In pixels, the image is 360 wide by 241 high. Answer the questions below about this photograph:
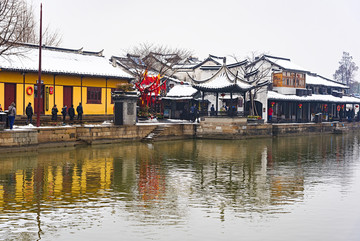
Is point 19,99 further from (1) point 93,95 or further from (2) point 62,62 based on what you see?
(1) point 93,95

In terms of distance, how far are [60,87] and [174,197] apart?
87.0 ft

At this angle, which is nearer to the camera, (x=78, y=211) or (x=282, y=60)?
(x=78, y=211)

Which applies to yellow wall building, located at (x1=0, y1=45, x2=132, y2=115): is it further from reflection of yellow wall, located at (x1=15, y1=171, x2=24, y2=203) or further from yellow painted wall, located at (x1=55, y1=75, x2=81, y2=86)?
reflection of yellow wall, located at (x1=15, y1=171, x2=24, y2=203)

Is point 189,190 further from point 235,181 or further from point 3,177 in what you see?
point 3,177

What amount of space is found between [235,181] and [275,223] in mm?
6761

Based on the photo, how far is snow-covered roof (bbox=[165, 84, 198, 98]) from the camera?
5223cm

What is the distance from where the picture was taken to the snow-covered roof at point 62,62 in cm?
3726

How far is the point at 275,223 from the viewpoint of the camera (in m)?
12.9

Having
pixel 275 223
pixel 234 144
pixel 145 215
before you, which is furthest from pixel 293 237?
pixel 234 144

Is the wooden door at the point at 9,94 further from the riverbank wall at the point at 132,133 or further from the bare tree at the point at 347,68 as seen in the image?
the bare tree at the point at 347,68

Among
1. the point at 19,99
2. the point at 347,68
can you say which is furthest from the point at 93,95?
the point at 347,68

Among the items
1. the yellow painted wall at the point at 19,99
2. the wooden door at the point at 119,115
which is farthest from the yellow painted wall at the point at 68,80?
the wooden door at the point at 119,115

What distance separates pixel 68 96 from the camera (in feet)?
134

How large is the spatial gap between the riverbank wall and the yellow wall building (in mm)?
6653
